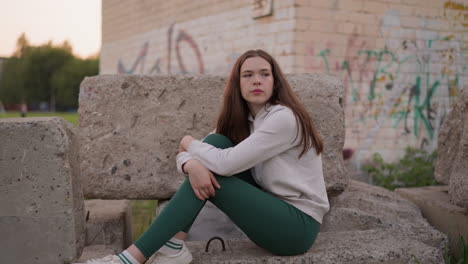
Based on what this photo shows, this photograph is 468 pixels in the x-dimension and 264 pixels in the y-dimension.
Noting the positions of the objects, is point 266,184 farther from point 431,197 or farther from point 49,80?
point 49,80

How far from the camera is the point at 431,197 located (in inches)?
141

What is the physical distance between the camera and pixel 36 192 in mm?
2275

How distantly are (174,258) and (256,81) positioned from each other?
93 cm

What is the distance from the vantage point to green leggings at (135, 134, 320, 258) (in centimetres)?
224

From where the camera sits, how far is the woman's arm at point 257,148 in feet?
7.45

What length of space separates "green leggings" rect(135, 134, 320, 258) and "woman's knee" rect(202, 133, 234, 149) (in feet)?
0.74

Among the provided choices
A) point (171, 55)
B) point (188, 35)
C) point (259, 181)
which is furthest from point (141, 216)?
point (171, 55)

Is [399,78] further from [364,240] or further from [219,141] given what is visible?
[219,141]

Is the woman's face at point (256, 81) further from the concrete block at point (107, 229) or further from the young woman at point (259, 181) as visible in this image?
the concrete block at point (107, 229)

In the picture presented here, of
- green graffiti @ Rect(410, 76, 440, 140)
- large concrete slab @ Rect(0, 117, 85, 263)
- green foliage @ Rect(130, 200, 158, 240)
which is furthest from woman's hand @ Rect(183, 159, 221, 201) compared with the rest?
green graffiti @ Rect(410, 76, 440, 140)

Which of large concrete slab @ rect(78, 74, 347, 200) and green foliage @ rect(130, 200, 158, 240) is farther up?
large concrete slab @ rect(78, 74, 347, 200)

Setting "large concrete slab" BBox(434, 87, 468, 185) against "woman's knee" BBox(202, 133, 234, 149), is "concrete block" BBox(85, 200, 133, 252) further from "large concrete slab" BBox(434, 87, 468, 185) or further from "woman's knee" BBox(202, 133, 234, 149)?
"large concrete slab" BBox(434, 87, 468, 185)

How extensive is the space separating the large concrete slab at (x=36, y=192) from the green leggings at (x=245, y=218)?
389 mm

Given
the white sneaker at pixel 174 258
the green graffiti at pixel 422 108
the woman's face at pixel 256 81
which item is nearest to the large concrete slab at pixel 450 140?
the woman's face at pixel 256 81
